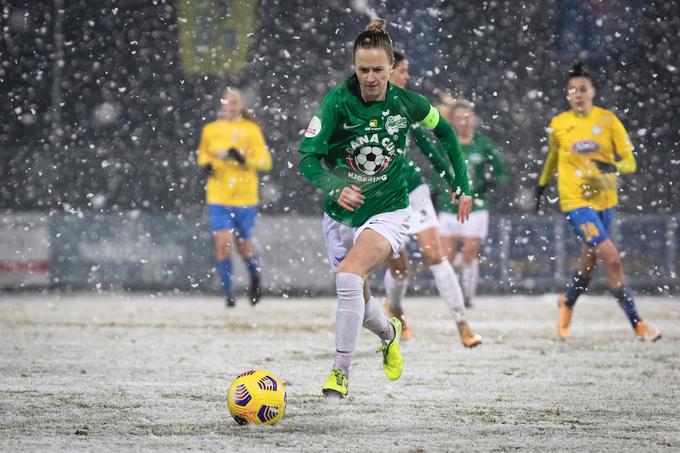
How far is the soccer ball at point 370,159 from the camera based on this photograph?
5316mm

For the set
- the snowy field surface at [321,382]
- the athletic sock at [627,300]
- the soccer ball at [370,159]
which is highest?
the soccer ball at [370,159]

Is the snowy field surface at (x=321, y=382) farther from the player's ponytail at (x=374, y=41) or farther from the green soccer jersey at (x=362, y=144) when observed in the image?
the player's ponytail at (x=374, y=41)

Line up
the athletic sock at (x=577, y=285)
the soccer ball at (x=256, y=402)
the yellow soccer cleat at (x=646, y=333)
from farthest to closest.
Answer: the athletic sock at (x=577, y=285), the yellow soccer cleat at (x=646, y=333), the soccer ball at (x=256, y=402)

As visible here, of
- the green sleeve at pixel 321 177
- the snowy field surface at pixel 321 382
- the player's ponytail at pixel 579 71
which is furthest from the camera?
the player's ponytail at pixel 579 71

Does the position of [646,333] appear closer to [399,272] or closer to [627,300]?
[627,300]

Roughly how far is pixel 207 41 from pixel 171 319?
40.4 ft

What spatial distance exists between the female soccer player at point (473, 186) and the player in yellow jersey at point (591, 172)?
260 cm

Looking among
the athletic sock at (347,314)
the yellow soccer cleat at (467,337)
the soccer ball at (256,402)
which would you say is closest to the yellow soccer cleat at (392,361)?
the athletic sock at (347,314)

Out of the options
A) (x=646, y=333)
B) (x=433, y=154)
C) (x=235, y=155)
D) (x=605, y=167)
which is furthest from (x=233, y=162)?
(x=433, y=154)

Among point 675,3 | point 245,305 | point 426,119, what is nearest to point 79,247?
point 245,305

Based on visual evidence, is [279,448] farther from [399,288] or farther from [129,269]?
[129,269]

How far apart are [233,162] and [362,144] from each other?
23.1ft

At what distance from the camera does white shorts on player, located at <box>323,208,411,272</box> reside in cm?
538

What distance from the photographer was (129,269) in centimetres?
1593
